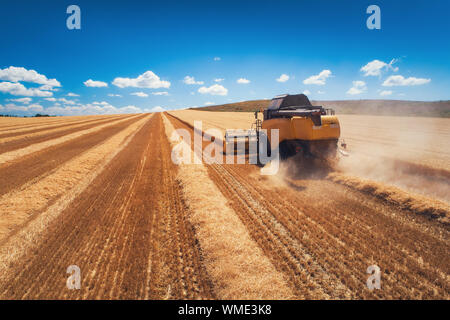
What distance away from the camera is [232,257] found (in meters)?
3.21

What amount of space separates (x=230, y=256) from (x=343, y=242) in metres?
1.93

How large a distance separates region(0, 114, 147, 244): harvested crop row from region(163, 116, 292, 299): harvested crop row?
3.63 metres

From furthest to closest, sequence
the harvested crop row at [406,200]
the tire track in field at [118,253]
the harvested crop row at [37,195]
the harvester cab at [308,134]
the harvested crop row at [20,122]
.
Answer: the harvested crop row at [20,122] → the harvester cab at [308,134] → the harvested crop row at [37,195] → the harvested crop row at [406,200] → the tire track in field at [118,253]

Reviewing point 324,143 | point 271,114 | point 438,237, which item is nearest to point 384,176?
point 324,143

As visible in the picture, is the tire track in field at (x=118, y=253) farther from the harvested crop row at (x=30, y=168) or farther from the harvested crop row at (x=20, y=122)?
the harvested crop row at (x=20, y=122)

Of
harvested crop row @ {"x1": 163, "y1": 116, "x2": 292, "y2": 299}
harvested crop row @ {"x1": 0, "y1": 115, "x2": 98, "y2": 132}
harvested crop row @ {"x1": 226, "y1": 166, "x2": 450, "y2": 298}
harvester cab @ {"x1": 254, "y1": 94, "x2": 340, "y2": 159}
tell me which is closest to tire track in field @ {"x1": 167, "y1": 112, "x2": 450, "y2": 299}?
harvested crop row @ {"x1": 226, "y1": 166, "x2": 450, "y2": 298}

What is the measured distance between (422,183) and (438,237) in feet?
11.7

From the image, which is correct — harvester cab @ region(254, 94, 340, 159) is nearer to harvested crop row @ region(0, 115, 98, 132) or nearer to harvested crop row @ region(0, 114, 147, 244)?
harvested crop row @ region(0, 114, 147, 244)

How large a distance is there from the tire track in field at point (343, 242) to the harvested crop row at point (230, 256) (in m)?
0.21

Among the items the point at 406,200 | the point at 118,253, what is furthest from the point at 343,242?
the point at 118,253

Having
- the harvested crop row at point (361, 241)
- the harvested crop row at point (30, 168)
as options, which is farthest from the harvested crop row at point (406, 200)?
the harvested crop row at point (30, 168)

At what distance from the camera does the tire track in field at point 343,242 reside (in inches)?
108
